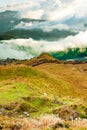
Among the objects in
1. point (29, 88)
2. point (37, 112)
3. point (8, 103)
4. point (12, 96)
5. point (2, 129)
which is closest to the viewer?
point (2, 129)

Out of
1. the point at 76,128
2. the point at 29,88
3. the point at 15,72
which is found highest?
the point at 76,128

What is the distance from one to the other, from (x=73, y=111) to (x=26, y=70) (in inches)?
2576

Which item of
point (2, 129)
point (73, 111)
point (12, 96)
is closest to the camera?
point (2, 129)

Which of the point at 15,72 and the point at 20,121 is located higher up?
the point at 20,121

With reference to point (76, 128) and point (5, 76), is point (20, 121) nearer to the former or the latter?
point (76, 128)

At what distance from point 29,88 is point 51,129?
102ft

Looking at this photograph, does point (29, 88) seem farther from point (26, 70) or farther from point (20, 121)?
point (26, 70)

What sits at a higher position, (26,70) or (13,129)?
(13,129)

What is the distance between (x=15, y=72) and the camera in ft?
310

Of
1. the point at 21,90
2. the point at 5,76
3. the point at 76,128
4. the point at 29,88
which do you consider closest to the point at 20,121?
the point at 76,128

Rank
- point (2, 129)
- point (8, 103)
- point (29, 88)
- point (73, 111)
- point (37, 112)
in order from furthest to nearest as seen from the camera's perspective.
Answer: point (29, 88) < point (8, 103) < point (37, 112) < point (73, 111) < point (2, 129)

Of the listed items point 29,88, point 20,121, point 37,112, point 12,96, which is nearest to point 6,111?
point 37,112

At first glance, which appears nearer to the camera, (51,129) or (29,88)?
(51,129)

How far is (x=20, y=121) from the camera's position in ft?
62.5
